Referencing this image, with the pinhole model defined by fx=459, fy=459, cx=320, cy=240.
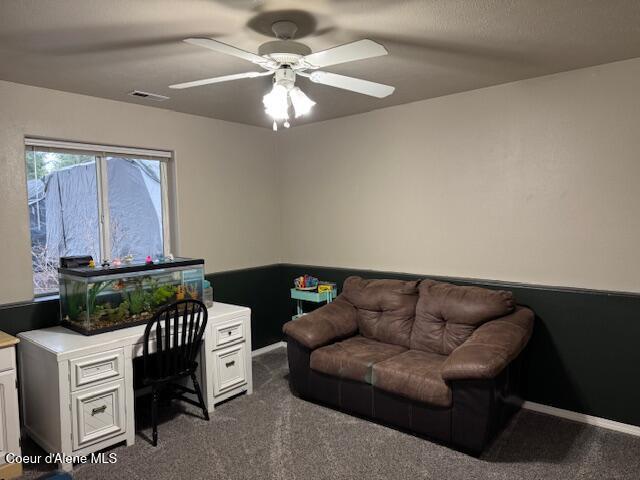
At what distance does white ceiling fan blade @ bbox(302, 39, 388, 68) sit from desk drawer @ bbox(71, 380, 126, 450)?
2.31 m

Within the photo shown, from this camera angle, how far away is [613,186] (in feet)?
10.1

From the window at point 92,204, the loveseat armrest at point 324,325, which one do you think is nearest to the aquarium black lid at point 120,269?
the window at point 92,204

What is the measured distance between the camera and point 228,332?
363cm

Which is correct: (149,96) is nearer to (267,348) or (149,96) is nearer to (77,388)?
(77,388)

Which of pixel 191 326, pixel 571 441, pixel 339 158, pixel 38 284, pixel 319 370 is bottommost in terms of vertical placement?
pixel 571 441

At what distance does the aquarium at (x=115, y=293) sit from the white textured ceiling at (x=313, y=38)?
1.31 m

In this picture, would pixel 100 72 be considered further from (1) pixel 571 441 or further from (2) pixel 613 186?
(1) pixel 571 441

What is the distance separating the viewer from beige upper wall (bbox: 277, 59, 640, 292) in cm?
308

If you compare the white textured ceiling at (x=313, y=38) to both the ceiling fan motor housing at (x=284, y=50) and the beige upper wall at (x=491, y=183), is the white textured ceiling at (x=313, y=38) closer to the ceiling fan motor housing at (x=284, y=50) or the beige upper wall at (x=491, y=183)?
the ceiling fan motor housing at (x=284, y=50)

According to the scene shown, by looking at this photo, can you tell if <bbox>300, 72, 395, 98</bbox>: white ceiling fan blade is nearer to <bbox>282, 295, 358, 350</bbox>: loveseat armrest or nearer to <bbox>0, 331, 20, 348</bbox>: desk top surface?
<bbox>282, 295, 358, 350</bbox>: loveseat armrest

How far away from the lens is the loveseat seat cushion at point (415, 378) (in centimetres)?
288

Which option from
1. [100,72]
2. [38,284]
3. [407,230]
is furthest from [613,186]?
[38,284]

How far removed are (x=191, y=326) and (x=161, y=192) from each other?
1.53m

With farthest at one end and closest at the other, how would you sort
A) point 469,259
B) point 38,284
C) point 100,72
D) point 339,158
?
1. point 339,158
2. point 469,259
3. point 38,284
4. point 100,72
